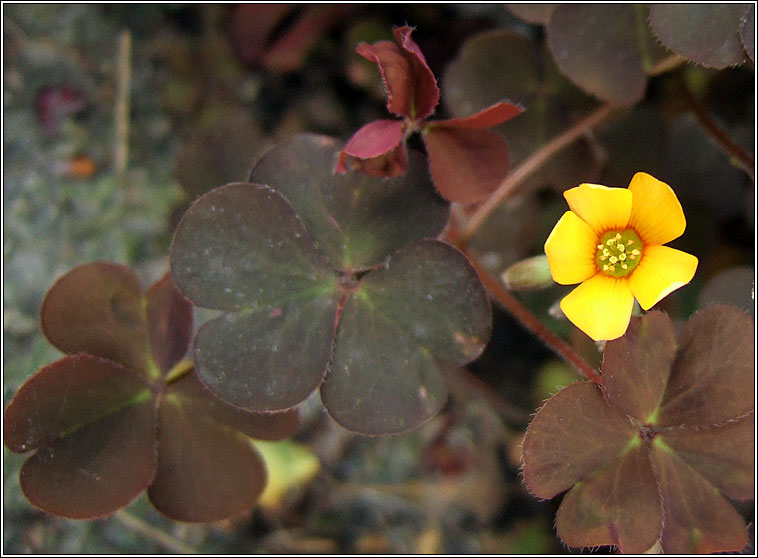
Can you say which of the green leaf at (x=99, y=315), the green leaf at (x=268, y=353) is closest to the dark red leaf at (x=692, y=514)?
the green leaf at (x=268, y=353)

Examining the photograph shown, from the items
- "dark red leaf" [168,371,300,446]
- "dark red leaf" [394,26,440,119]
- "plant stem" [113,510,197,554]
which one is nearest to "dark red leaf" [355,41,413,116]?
"dark red leaf" [394,26,440,119]

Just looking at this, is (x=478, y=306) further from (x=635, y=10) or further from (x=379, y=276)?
(x=635, y=10)

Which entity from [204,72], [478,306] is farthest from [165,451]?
[204,72]

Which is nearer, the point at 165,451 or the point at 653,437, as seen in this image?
the point at 653,437

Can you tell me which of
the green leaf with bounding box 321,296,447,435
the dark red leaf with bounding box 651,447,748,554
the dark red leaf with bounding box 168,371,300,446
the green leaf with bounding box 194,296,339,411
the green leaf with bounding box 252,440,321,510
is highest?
the green leaf with bounding box 194,296,339,411

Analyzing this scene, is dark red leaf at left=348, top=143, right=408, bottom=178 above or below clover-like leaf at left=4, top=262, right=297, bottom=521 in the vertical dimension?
above

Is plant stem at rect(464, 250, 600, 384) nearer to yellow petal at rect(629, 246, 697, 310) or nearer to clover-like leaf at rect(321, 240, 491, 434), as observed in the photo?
clover-like leaf at rect(321, 240, 491, 434)
